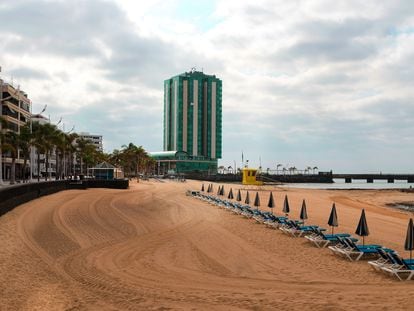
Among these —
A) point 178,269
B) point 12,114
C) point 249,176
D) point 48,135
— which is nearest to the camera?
point 178,269

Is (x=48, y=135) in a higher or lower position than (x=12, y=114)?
lower

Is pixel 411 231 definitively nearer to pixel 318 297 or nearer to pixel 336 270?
pixel 336 270

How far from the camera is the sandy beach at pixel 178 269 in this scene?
35.7 feet

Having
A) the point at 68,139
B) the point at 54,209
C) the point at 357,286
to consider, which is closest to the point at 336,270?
the point at 357,286

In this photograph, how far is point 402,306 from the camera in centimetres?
1034

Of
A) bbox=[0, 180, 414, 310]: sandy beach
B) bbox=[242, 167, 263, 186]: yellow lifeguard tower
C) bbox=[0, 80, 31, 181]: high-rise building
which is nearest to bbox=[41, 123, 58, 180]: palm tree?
bbox=[0, 80, 31, 181]: high-rise building

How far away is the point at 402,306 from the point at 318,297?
1.93 meters

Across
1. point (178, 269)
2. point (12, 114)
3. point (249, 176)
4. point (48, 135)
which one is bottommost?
point (178, 269)

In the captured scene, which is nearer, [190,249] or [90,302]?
[90,302]

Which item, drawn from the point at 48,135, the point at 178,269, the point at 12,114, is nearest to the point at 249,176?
the point at 48,135

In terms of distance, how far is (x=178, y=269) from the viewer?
48.0ft

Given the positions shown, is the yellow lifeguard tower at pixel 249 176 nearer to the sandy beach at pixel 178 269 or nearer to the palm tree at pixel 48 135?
the palm tree at pixel 48 135

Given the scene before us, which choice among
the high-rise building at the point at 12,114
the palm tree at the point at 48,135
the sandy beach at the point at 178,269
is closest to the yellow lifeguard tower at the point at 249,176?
the palm tree at the point at 48,135

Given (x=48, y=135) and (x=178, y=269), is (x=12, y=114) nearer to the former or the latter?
(x=48, y=135)
